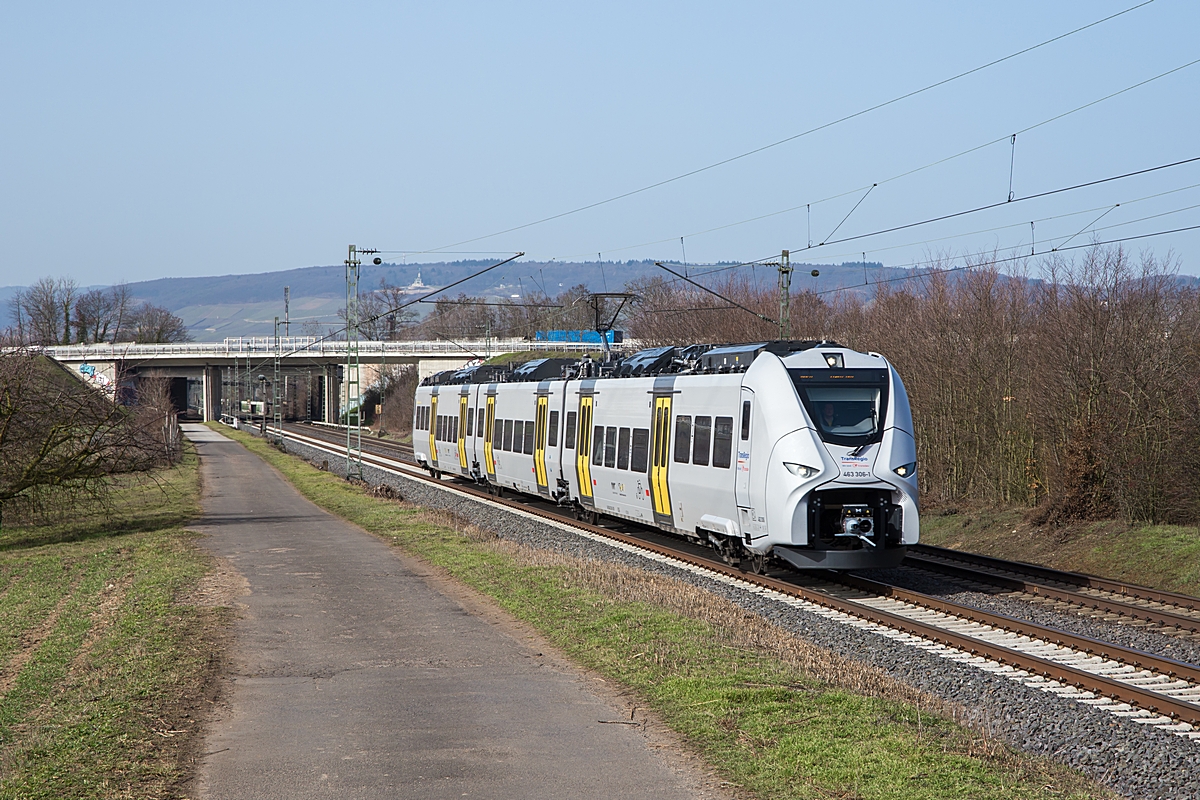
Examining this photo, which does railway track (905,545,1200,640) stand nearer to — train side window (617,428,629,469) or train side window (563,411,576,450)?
train side window (617,428,629,469)

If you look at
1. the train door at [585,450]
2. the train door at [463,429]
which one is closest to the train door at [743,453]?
the train door at [585,450]

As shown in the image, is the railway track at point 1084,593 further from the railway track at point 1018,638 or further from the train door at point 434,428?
the train door at point 434,428

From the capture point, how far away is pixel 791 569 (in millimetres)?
18891

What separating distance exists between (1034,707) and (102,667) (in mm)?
8356

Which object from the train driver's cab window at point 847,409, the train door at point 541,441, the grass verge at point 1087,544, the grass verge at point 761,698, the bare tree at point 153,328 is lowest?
the grass verge at point 1087,544

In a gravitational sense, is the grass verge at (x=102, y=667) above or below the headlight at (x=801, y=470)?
below

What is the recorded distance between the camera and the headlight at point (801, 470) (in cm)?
1579

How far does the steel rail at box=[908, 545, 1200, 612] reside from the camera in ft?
50.8

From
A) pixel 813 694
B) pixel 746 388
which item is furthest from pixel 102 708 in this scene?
pixel 746 388

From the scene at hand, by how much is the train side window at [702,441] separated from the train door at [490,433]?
14.9 m

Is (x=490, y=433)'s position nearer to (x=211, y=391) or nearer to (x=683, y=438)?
(x=683, y=438)

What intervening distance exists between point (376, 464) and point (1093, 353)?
3544 cm

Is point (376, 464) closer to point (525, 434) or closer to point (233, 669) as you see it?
point (525, 434)

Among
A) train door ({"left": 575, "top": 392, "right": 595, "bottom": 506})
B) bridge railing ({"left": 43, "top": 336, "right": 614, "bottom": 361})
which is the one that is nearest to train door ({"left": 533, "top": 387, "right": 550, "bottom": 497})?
train door ({"left": 575, "top": 392, "right": 595, "bottom": 506})
